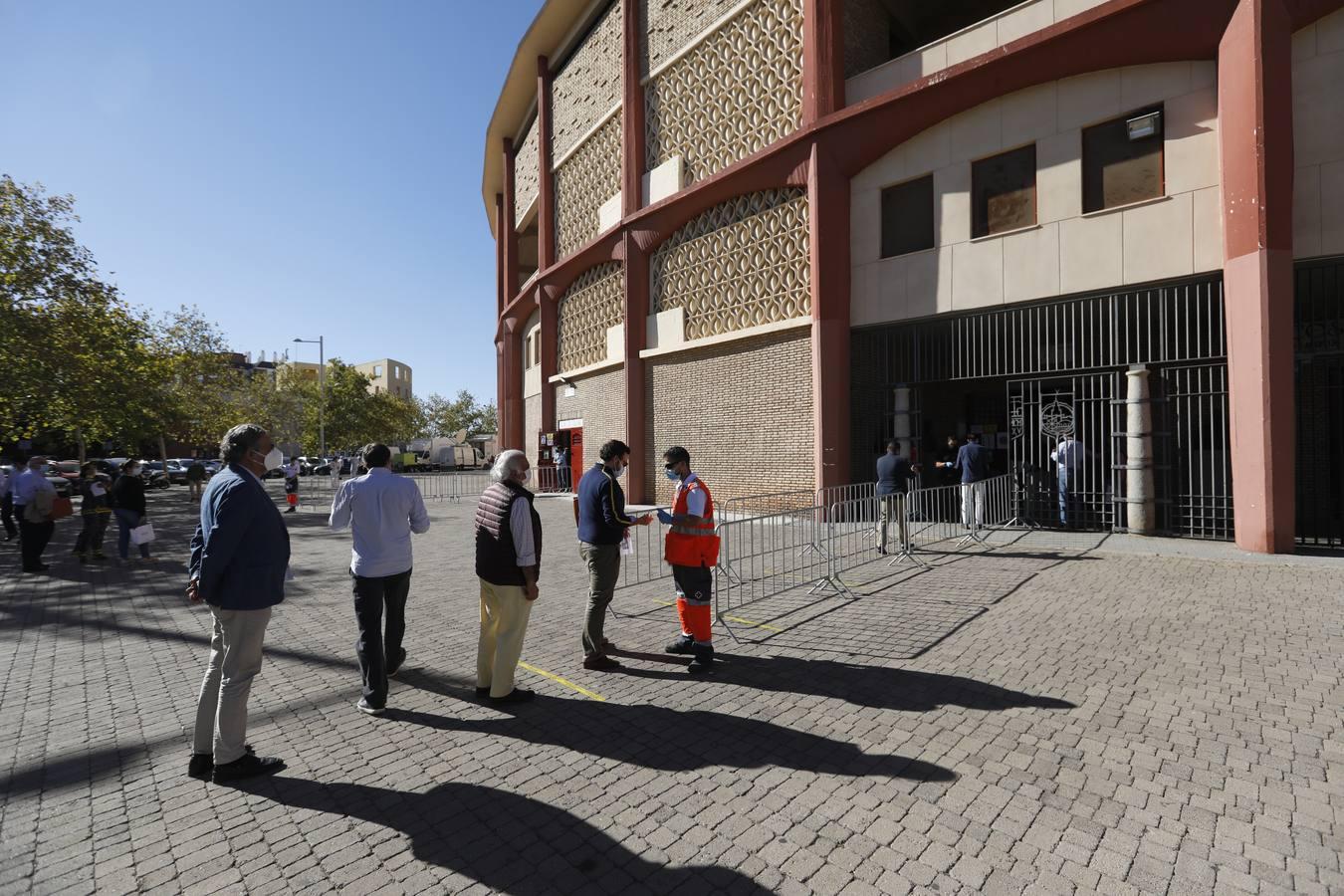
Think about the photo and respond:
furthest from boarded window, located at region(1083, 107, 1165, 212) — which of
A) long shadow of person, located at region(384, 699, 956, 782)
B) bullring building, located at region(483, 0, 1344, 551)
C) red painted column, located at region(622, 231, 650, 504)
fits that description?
long shadow of person, located at region(384, 699, 956, 782)

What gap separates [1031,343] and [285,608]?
13.1 meters

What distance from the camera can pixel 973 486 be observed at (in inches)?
444

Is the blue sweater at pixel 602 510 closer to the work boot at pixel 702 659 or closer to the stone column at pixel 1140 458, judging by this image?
the work boot at pixel 702 659

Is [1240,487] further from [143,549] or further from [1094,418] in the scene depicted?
[143,549]

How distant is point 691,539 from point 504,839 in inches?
105

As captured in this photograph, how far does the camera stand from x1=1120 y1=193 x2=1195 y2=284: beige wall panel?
1066cm

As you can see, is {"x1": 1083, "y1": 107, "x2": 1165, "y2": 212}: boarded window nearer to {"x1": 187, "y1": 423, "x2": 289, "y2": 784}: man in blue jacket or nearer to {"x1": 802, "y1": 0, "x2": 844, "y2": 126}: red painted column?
{"x1": 802, "y1": 0, "x2": 844, "y2": 126}: red painted column

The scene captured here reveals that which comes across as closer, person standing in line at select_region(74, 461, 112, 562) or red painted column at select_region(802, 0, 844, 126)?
person standing in line at select_region(74, 461, 112, 562)

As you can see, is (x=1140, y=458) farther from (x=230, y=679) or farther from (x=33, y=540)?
(x=33, y=540)

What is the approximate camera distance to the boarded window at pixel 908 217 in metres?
13.8

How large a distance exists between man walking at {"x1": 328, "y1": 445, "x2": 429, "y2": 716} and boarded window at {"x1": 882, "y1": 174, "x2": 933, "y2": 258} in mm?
12652

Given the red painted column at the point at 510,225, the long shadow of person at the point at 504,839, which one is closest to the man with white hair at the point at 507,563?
the long shadow of person at the point at 504,839

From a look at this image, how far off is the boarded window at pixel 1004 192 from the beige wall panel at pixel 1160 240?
1.71 metres

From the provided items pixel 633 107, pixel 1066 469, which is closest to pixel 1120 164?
pixel 1066 469
